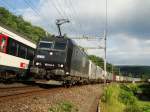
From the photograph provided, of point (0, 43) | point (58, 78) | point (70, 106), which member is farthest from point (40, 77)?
point (70, 106)

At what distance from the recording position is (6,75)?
19.3m

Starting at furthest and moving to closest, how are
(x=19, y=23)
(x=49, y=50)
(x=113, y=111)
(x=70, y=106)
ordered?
(x=19, y=23), (x=49, y=50), (x=113, y=111), (x=70, y=106)

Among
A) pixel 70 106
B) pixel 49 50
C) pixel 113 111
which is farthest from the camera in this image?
pixel 49 50

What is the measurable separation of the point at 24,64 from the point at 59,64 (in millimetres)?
2820

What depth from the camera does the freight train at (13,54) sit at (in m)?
18.3

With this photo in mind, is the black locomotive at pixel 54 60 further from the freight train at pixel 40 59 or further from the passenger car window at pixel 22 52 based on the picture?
the passenger car window at pixel 22 52

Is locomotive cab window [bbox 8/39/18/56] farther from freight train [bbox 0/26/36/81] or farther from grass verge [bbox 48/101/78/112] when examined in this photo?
grass verge [bbox 48/101/78/112]

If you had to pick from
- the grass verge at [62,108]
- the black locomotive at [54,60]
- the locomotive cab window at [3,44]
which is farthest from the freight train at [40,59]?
the grass verge at [62,108]

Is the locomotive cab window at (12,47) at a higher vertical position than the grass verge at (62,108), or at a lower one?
higher

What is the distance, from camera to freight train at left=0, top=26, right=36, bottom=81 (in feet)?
60.0

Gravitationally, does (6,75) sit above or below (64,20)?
below

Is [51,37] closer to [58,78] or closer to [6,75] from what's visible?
[58,78]

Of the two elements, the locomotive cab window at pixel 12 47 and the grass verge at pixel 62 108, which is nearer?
the grass verge at pixel 62 108

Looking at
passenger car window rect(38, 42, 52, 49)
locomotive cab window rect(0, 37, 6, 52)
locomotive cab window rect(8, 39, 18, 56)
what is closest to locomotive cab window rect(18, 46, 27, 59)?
locomotive cab window rect(8, 39, 18, 56)
